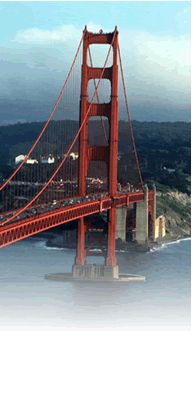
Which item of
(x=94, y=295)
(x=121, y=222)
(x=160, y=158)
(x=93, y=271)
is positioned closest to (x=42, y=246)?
(x=121, y=222)

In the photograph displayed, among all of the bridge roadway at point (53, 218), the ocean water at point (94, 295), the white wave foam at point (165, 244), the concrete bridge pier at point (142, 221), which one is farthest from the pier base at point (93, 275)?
the white wave foam at point (165, 244)

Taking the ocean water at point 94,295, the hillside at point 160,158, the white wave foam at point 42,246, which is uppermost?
the hillside at point 160,158

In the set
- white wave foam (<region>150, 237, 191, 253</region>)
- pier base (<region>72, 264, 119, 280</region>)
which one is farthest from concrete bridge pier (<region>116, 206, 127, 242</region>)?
pier base (<region>72, 264, 119, 280</region>)

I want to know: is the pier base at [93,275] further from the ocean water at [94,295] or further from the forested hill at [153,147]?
the forested hill at [153,147]

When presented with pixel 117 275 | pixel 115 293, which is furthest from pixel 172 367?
pixel 117 275

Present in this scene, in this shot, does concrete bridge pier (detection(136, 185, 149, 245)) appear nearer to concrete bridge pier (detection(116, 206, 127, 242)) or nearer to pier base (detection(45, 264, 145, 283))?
concrete bridge pier (detection(116, 206, 127, 242))

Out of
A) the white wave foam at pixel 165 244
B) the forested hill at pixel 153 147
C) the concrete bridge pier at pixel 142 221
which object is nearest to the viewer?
the concrete bridge pier at pixel 142 221

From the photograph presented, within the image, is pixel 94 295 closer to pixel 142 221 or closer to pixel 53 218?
pixel 53 218
